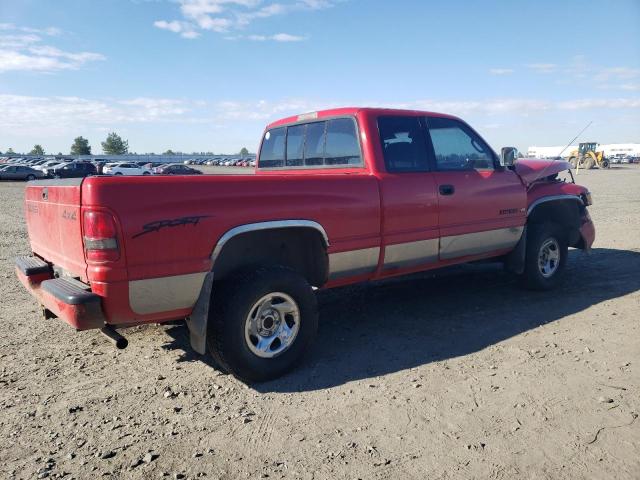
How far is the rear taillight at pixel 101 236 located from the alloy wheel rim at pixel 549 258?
494cm

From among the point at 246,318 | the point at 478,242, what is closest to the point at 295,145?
the point at 478,242

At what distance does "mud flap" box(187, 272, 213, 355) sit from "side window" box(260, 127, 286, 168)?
2.55m

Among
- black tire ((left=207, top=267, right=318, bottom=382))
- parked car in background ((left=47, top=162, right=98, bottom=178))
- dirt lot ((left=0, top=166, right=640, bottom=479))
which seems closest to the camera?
dirt lot ((left=0, top=166, right=640, bottom=479))

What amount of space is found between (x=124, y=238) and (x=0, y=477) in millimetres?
1397

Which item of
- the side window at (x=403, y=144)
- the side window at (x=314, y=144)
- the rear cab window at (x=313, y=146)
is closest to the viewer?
the side window at (x=403, y=144)

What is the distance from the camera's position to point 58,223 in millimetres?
3582

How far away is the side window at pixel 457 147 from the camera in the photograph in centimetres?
507

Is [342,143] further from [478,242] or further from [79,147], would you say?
[79,147]

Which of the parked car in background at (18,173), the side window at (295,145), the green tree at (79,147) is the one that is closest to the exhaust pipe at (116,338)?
the side window at (295,145)

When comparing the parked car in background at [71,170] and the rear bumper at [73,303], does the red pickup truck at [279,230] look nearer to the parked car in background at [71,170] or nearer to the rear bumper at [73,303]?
the rear bumper at [73,303]

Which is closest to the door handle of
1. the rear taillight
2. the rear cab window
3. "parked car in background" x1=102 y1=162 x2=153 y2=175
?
the rear cab window

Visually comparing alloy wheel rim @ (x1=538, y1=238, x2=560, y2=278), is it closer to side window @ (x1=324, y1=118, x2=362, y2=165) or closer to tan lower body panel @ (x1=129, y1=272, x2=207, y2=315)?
side window @ (x1=324, y1=118, x2=362, y2=165)

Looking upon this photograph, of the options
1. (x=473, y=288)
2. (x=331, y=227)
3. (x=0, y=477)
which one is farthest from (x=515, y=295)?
(x=0, y=477)

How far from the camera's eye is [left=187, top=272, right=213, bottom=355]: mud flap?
3457 mm
